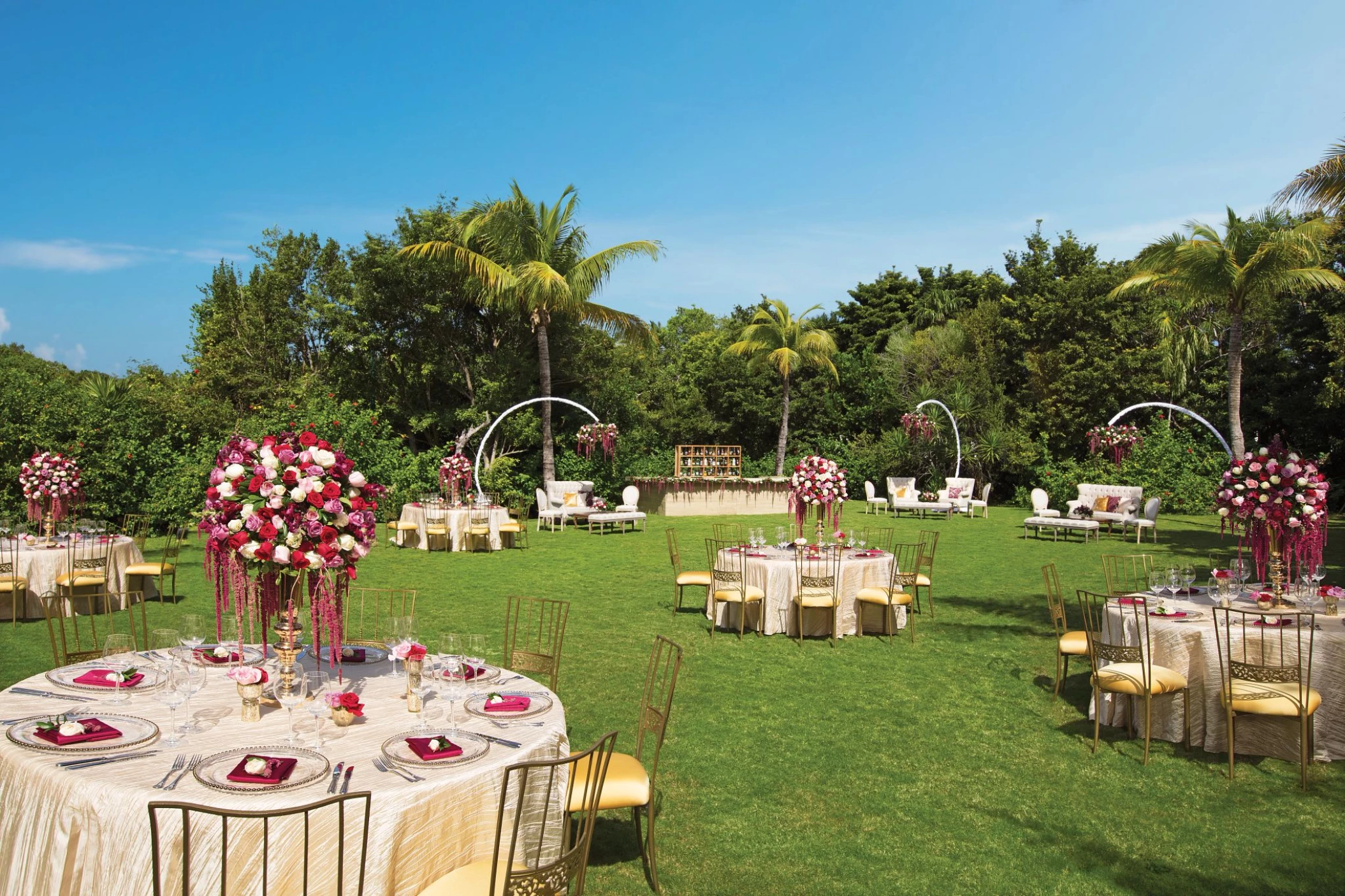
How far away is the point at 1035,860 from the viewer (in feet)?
14.9

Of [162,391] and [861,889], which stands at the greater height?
[162,391]

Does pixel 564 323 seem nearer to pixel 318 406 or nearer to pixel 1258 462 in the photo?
pixel 318 406

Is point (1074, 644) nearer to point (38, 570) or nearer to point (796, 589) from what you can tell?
point (796, 589)

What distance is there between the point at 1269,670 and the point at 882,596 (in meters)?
4.00

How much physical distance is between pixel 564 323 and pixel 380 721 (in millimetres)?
22180

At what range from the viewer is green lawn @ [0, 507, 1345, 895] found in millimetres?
4414

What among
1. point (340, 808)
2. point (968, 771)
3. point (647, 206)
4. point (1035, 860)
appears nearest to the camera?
point (340, 808)

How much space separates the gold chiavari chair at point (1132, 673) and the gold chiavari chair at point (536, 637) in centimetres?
360

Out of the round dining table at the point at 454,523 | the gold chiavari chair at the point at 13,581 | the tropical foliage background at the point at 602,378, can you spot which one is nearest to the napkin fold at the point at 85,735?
the gold chiavari chair at the point at 13,581

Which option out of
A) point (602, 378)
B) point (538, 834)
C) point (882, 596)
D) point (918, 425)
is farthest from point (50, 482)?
point (918, 425)

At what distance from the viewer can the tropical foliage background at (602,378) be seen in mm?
19938

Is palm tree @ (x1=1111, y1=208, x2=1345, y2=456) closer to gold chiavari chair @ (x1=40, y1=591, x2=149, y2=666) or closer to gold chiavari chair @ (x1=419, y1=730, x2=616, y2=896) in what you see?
gold chiavari chair @ (x1=419, y1=730, x2=616, y2=896)

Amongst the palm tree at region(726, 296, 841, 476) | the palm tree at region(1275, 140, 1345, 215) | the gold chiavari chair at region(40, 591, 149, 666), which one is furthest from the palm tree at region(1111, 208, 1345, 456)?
the gold chiavari chair at region(40, 591, 149, 666)

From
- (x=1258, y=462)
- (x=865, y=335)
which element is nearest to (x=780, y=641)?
(x=1258, y=462)
